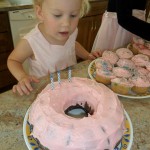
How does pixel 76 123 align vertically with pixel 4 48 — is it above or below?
above

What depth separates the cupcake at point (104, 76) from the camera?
0.81 meters

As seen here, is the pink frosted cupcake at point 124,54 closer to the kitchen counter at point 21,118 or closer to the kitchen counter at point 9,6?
the kitchen counter at point 21,118

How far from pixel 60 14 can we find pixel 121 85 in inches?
15.8

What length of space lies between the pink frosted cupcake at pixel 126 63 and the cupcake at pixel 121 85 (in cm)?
9

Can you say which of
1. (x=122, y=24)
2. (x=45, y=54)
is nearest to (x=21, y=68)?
(x=45, y=54)

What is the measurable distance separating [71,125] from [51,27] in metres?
0.61

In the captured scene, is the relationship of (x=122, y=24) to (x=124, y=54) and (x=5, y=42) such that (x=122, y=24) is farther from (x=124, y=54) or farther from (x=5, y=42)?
(x=5, y=42)

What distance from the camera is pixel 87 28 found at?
87.5 inches

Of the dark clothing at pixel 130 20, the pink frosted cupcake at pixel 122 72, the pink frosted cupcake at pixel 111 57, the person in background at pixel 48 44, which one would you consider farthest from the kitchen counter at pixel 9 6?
the pink frosted cupcake at pixel 122 72

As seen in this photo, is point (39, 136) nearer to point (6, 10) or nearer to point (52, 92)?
point (52, 92)

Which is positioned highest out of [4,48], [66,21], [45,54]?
[66,21]

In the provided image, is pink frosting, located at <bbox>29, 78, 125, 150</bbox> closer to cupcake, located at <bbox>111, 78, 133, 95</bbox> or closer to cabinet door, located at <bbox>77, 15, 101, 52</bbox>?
cupcake, located at <bbox>111, 78, 133, 95</bbox>

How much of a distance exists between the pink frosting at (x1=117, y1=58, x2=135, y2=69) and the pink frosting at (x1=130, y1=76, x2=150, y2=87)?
0.22 ft

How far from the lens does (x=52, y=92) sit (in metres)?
0.58
